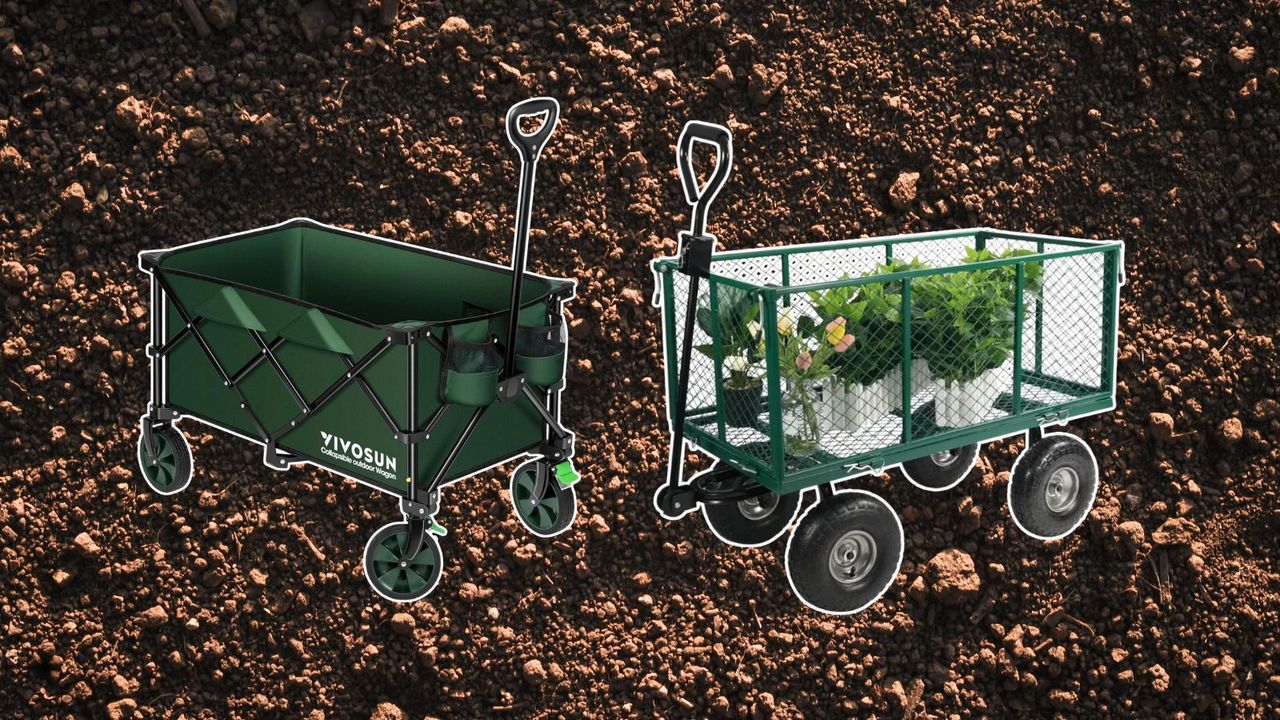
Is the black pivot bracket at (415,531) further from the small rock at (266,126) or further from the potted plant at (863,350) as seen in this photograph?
the small rock at (266,126)

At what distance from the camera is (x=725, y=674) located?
15.5ft

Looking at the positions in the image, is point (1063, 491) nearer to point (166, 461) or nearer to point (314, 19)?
point (166, 461)

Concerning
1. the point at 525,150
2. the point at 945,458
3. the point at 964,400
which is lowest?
the point at 945,458

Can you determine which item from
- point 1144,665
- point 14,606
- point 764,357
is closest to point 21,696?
point 14,606

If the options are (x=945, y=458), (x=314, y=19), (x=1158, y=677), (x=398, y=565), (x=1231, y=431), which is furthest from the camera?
(x=1231, y=431)

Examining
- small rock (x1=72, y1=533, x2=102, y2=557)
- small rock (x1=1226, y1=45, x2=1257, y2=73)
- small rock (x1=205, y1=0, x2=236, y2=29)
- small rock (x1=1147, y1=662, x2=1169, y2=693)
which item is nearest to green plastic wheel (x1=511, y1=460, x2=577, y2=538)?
small rock (x1=72, y1=533, x2=102, y2=557)

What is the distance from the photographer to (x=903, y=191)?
5.28 meters

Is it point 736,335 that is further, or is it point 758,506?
point 758,506

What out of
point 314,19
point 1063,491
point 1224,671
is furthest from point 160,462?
point 1224,671

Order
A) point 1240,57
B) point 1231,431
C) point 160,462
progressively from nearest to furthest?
point 160,462 < point 1231,431 < point 1240,57

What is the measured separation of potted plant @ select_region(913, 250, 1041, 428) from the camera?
4.02m

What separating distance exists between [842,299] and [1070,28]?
93.7 inches

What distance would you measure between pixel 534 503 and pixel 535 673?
2.37 feet

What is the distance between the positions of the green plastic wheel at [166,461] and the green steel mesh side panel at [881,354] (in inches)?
62.8
